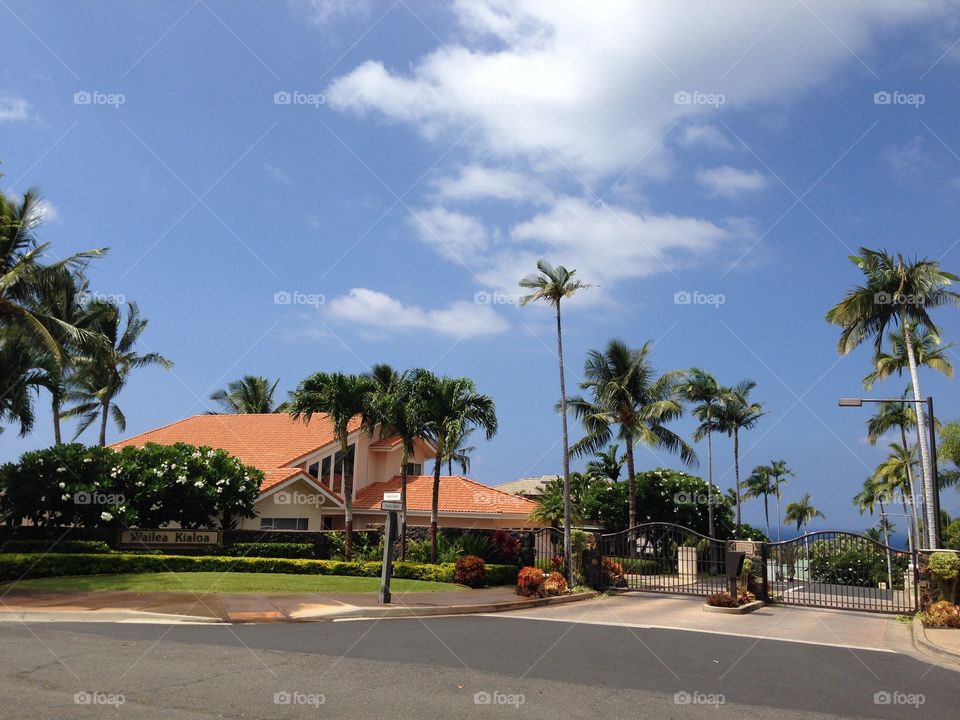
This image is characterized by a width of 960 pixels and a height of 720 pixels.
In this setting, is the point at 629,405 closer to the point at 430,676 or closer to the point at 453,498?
the point at 453,498

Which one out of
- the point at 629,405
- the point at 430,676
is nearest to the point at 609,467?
the point at 629,405

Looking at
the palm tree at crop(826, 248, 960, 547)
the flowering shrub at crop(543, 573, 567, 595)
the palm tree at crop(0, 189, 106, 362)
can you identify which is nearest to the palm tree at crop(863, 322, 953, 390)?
the palm tree at crop(826, 248, 960, 547)

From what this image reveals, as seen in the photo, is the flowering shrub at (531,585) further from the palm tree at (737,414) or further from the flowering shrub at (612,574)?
the palm tree at (737,414)

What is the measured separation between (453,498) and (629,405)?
944cm

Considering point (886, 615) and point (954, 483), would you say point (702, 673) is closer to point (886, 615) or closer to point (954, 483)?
point (886, 615)

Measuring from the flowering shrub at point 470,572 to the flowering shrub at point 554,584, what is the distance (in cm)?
242

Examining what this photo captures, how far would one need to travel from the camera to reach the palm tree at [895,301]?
2483 cm

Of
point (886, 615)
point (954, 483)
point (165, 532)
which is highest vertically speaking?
point (954, 483)

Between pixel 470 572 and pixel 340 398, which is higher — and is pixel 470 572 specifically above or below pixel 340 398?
below

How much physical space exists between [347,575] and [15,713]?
19509 millimetres

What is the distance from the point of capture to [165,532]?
91.4 feet

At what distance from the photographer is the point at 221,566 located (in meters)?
26.6

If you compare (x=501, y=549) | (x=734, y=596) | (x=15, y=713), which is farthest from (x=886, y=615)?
(x=15, y=713)

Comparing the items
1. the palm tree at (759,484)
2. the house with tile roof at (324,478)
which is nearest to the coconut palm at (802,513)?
the palm tree at (759,484)
